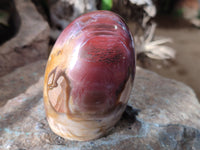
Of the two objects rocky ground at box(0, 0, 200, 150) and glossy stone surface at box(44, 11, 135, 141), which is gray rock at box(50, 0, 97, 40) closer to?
rocky ground at box(0, 0, 200, 150)

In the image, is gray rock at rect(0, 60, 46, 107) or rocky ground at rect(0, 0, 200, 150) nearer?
rocky ground at rect(0, 0, 200, 150)

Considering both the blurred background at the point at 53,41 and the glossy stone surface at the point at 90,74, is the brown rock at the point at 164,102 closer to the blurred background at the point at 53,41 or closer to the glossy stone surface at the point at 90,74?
the glossy stone surface at the point at 90,74

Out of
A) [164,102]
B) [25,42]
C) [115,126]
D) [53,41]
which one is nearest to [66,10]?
[53,41]

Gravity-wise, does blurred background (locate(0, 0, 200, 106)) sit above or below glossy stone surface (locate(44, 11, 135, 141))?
below

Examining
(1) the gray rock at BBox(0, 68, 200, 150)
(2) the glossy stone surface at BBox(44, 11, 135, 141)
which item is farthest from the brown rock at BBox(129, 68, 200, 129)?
(2) the glossy stone surface at BBox(44, 11, 135, 141)

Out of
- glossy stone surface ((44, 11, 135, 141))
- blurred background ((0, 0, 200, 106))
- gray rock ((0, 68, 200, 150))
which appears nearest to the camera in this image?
glossy stone surface ((44, 11, 135, 141))

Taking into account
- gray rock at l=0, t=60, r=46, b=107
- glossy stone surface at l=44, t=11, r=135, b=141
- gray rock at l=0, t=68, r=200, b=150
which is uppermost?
glossy stone surface at l=44, t=11, r=135, b=141

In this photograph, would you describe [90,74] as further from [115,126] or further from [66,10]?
[66,10]
